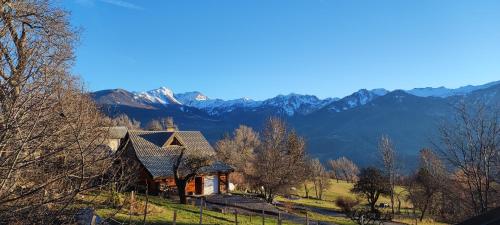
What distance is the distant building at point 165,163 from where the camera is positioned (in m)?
41.0

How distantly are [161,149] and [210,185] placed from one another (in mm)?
6814

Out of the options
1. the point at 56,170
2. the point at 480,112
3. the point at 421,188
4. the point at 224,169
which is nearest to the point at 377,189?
the point at 421,188

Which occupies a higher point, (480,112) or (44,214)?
(480,112)

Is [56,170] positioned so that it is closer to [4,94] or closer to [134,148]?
[4,94]

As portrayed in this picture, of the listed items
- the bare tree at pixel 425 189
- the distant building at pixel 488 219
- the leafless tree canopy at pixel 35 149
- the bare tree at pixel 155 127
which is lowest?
the bare tree at pixel 425 189

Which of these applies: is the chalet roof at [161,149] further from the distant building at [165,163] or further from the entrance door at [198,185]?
the entrance door at [198,185]

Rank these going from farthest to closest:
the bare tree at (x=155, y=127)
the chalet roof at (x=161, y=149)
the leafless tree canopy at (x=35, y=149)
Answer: the bare tree at (x=155, y=127), the chalet roof at (x=161, y=149), the leafless tree canopy at (x=35, y=149)

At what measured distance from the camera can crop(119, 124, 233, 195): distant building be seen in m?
41.0

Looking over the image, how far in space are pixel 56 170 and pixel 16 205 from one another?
70 cm

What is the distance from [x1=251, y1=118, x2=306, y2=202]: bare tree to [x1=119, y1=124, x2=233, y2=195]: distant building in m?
5.14

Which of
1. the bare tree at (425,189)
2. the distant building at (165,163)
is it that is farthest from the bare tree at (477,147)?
the bare tree at (425,189)

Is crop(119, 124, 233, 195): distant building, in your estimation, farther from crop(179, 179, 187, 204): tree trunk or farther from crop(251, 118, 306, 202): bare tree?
crop(179, 179, 187, 204): tree trunk

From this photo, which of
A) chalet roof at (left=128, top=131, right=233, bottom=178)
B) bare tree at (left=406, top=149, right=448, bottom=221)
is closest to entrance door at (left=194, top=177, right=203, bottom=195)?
chalet roof at (left=128, top=131, right=233, bottom=178)

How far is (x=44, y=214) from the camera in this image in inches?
195
